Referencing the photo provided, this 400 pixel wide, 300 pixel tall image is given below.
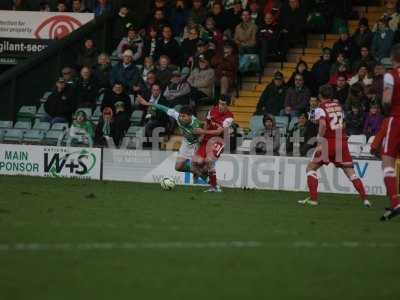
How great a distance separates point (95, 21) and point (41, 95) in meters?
2.46

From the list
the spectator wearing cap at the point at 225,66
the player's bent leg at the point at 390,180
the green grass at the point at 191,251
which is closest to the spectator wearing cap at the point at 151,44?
the spectator wearing cap at the point at 225,66

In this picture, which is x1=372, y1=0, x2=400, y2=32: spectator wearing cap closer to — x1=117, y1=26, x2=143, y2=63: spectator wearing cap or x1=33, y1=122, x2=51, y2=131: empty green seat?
x1=117, y1=26, x2=143, y2=63: spectator wearing cap

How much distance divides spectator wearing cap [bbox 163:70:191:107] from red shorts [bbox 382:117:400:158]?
38.6 ft

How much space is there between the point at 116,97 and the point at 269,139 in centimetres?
460

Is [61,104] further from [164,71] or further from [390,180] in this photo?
[390,180]

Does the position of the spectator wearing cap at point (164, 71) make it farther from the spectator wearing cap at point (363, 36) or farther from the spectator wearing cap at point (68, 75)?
the spectator wearing cap at point (363, 36)

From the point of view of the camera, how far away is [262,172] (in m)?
23.3

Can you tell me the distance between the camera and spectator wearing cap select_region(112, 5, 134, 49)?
29172mm

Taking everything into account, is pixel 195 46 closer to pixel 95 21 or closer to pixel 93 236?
pixel 95 21

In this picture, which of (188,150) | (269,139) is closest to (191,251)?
(188,150)

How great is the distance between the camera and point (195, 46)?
27172 mm

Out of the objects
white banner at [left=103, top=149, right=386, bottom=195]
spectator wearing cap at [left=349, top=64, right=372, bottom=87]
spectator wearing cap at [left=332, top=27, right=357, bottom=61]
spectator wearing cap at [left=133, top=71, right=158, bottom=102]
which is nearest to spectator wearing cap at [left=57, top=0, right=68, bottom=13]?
spectator wearing cap at [left=133, top=71, right=158, bottom=102]

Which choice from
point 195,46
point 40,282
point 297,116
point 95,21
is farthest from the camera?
point 95,21

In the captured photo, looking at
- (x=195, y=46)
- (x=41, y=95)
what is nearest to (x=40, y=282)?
(x=195, y=46)
